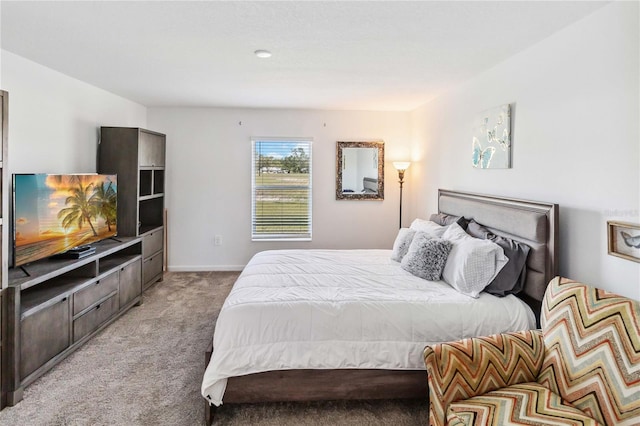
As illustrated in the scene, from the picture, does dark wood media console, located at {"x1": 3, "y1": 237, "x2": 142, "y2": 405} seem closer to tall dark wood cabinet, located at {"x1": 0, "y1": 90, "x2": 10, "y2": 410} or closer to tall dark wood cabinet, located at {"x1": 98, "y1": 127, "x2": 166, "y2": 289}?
tall dark wood cabinet, located at {"x1": 0, "y1": 90, "x2": 10, "y2": 410}

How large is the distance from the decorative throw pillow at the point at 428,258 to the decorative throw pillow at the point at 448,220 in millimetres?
508

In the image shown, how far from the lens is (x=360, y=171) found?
539cm

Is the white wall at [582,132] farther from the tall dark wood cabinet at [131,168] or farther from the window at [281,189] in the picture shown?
the tall dark wood cabinet at [131,168]

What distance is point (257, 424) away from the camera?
2070 mm

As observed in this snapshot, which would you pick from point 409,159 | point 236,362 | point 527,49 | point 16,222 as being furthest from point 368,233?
point 16,222

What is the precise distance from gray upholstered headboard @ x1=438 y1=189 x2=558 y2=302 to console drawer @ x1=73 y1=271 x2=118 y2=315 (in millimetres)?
3360

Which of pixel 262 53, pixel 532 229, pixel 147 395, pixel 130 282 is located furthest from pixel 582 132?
pixel 130 282

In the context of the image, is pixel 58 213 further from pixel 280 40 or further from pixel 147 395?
pixel 280 40

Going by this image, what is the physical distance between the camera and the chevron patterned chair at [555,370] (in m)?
1.50

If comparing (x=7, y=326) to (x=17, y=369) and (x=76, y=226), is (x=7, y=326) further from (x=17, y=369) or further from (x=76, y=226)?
(x=76, y=226)

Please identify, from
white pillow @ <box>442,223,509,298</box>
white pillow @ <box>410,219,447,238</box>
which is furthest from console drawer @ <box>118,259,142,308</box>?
white pillow @ <box>442,223,509,298</box>

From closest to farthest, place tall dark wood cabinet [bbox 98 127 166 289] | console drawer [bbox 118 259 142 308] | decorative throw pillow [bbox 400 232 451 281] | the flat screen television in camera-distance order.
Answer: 1. the flat screen television
2. decorative throw pillow [bbox 400 232 451 281]
3. console drawer [bbox 118 259 142 308]
4. tall dark wood cabinet [bbox 98 127 166 289]

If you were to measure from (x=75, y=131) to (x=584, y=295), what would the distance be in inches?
174

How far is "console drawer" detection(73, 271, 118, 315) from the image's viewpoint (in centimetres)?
288
